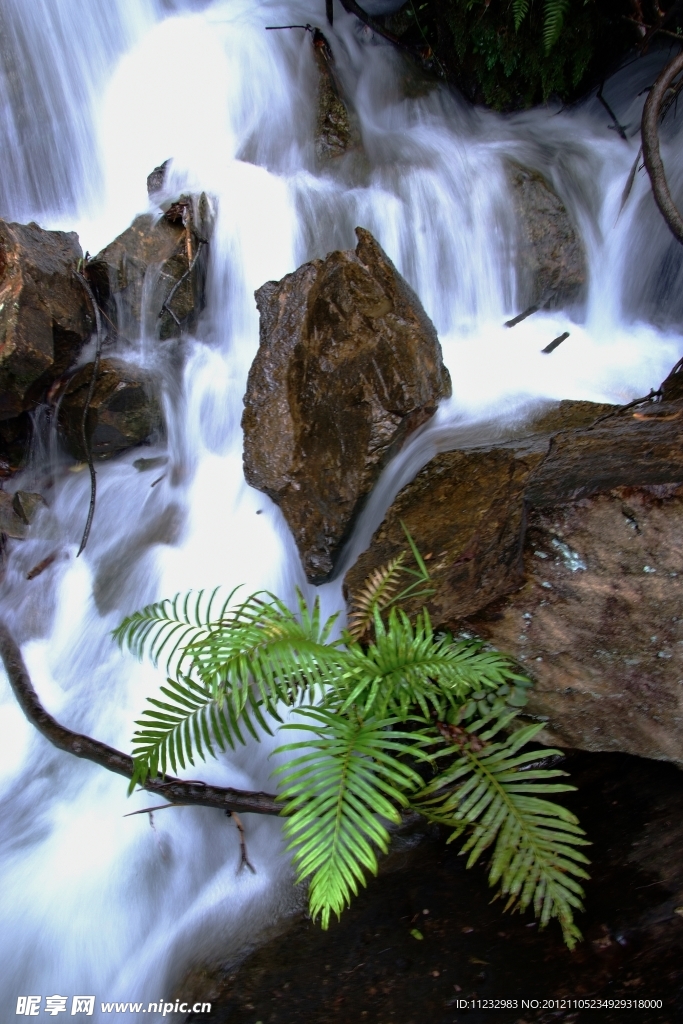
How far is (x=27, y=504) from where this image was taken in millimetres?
4160

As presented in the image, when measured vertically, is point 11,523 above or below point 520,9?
below

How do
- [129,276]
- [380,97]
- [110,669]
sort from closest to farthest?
[110,669] → [129,276] → [380,97]

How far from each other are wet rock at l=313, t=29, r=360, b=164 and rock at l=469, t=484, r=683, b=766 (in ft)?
13.7

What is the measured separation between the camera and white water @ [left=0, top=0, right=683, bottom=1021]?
2.71 m

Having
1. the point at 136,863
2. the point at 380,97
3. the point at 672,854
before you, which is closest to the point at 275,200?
the point at 380,97

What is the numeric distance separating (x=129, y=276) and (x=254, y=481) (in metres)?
1.88

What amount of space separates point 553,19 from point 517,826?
16.9ft

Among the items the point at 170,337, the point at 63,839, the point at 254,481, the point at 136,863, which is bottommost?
the point at 136,863

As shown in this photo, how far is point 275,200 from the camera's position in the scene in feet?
15.8

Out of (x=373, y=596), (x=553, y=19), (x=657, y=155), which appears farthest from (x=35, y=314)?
(x=553, y=19)

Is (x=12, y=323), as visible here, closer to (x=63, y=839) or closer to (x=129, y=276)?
(x=129, y=276)

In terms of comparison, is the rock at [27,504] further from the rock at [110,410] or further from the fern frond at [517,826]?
the fern frond at [517,826]

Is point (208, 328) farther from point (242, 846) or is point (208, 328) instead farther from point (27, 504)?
point (242, 846)

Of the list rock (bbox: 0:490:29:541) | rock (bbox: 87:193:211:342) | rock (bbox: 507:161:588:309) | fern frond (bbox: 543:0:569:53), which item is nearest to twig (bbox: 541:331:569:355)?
rock (bbox: 507:161:588:309)
